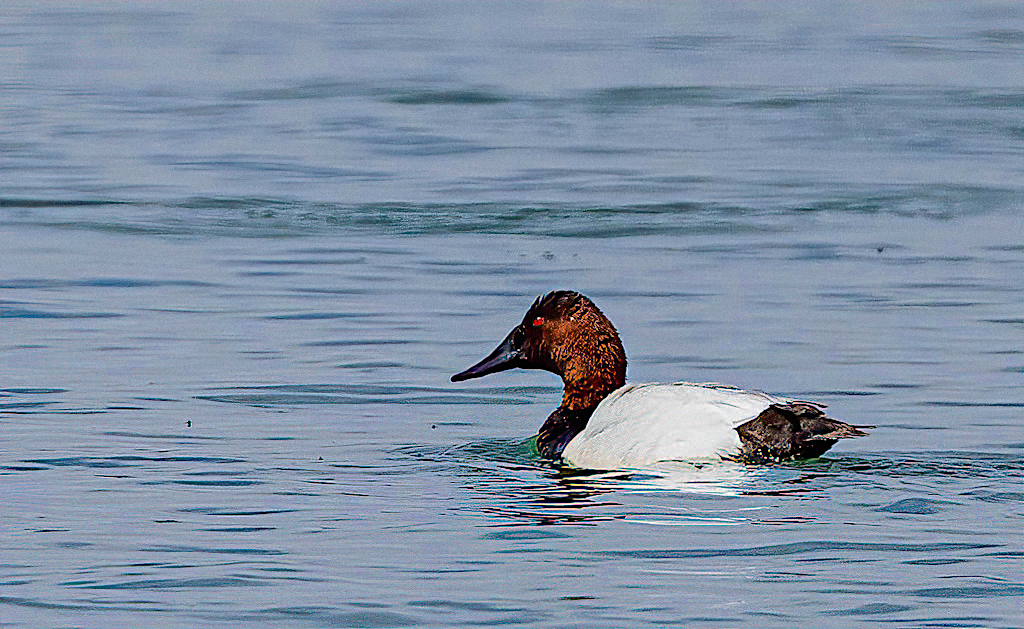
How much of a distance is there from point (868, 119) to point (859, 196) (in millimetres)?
4080

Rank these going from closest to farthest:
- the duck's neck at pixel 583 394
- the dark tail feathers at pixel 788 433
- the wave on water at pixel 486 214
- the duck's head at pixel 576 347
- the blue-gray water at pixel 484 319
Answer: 1. the blue-gray water at pixel 484 319
2. the dark tail feathers at pixel 788 433
3. the duck's neck at pixel 583 394
4. the duck's head at pixel 576 347
5. the wave on water at pixel 486 214

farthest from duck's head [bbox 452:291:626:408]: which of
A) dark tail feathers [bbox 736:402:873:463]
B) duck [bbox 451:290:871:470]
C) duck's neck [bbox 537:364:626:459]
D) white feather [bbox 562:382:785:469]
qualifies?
dark tail feathers [bbox 736:402:873:463]

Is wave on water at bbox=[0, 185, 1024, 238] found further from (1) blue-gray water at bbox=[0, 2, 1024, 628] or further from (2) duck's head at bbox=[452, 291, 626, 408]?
(2) duck's head at bbox=[452, 291, 626, 408]

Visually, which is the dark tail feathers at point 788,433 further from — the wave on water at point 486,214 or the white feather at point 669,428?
the wave on water at point 486,214

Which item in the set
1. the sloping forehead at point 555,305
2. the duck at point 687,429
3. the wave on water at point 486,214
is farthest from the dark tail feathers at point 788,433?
the wave on water at point 486,214

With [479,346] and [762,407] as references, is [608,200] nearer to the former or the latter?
[479,346]

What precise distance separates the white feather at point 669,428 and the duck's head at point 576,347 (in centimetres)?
81

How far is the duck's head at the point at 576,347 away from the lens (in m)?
9.88

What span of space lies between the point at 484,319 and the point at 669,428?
3482 millimetres

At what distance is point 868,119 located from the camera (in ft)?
66.7

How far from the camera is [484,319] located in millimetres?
12109

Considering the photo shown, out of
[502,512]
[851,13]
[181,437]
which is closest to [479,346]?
[181,437]

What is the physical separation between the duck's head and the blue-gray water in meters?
0.35

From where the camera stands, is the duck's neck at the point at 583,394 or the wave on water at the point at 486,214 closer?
the duck's neck at the point at 583,394
